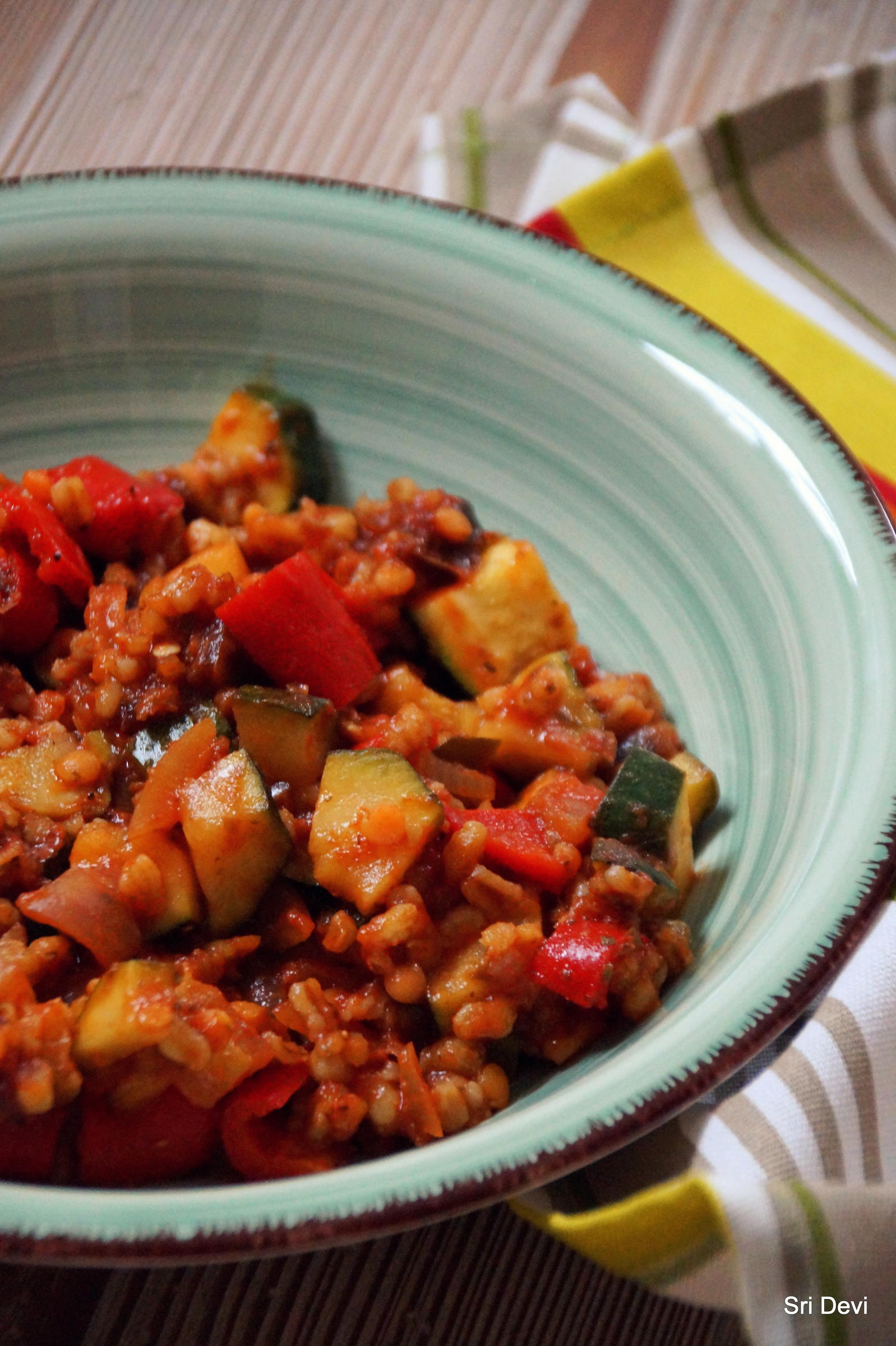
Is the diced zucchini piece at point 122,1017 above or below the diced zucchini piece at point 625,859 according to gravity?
below

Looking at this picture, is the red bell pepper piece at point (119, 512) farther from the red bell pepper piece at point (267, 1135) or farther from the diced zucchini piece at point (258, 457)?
the red bell pepper piece at point (267, 1135)

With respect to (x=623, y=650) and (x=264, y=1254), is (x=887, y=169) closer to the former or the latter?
(x=623, y=650)

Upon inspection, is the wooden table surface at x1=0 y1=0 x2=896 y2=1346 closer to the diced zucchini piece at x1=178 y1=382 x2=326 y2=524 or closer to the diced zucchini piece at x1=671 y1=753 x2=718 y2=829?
the diced zucchini piece at x1=178 y1=382 x2=326 y2=524

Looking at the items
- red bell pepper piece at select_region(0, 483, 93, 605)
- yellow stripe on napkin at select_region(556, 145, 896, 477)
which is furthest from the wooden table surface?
red bell pepper piece at select_region(0, 483, 93, 605)

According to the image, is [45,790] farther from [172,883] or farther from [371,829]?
[371,829]

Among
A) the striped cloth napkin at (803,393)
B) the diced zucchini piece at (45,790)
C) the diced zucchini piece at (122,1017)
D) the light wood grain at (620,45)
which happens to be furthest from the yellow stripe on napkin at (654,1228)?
the light wood grain at (620,45)
